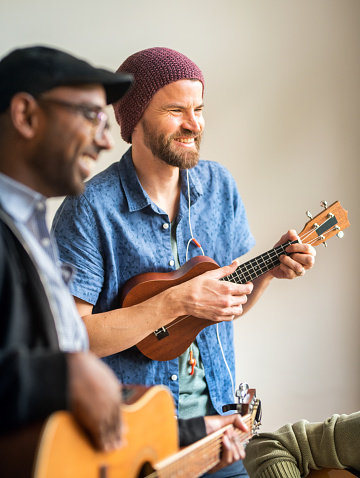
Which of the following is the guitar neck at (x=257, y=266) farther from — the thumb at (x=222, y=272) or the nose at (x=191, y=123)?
the nose at (x=191, y=123)

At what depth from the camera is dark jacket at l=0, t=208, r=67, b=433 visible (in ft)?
2.52

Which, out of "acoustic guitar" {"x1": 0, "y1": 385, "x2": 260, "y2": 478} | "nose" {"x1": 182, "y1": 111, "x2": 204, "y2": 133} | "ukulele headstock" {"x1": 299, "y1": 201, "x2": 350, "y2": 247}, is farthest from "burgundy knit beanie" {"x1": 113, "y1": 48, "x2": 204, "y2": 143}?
"acoustic guitar" {"x1": 0, "y1": 385, "x2": 260, "y2": 478}

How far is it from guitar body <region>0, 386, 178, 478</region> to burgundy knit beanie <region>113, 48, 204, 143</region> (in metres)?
1.00

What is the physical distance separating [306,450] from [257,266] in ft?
2.54

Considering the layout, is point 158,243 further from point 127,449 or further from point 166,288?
point 127,449

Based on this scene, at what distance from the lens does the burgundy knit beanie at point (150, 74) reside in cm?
173

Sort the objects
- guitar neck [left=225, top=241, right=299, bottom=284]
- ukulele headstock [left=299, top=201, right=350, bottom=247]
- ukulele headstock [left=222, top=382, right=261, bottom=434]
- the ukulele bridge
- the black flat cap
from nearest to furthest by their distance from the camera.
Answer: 1. the black flat cap
2. ukulele headstock [left=222, top=382, right=261, bottom=434]
3. the ukulele bridge
4. guitar neck [left=225, top=241, right=299, bottom=284]
5. ukulele headstock [left=299, top=201, right=350, bottom=247]

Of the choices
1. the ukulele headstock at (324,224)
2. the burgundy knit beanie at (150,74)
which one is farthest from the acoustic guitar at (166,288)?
the burgundy knit beanie at (150,74)

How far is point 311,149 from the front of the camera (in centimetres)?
267

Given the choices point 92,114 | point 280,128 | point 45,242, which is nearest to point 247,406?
point 45,242

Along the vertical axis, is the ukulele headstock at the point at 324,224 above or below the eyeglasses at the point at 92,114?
below

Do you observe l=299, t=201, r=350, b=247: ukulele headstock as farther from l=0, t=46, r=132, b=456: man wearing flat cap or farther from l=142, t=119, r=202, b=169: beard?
l=0, t=46, r=132, b=456: man wearing flat cap

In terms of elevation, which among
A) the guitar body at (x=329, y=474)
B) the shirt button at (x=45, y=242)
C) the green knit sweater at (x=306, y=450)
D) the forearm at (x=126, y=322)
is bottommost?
the guitar body at (x=329, y=474)

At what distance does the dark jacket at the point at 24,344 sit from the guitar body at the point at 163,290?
0.76 metres
